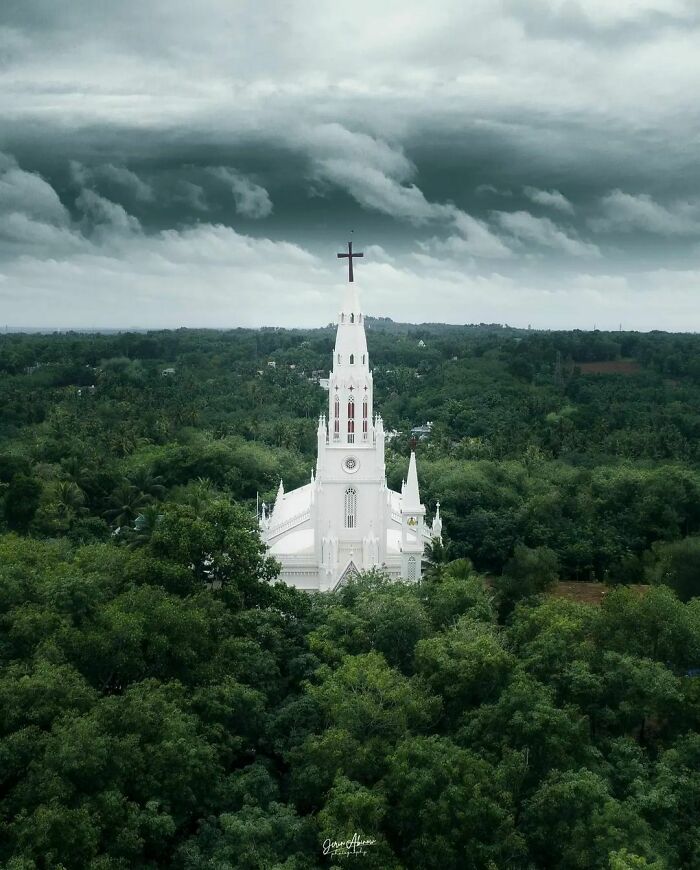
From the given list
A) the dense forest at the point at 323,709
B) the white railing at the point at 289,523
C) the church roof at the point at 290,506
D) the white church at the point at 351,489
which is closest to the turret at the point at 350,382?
the white church at the point at 351,489

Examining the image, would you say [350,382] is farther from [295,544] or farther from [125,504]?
[125,504]

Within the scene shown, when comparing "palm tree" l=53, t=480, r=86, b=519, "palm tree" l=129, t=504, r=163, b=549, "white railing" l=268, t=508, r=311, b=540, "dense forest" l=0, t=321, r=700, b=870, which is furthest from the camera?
"palm tree" l=53, t=480, r=86, b=519

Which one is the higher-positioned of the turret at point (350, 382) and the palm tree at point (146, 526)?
the turret at point (350, 382)

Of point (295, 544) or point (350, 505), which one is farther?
point (295, 544)

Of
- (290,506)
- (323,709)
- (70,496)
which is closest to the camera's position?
(323,709)

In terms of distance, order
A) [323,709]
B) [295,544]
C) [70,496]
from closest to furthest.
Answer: [323,709] < [295,544] < [70,496]

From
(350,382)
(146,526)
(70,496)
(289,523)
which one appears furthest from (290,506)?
(70,496)

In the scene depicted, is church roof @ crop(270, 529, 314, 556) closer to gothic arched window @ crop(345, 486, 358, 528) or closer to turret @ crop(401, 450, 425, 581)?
gothic arched window @ crop(345, 486, 358, 528)

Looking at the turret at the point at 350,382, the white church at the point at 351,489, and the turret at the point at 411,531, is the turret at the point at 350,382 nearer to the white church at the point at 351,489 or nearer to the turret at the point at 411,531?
the white church at the point at 351,489

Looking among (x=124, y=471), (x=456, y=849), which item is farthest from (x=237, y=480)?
(x=456, y=849)

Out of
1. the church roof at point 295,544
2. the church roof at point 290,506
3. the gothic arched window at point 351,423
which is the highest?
the gothic arched window at point 351,423

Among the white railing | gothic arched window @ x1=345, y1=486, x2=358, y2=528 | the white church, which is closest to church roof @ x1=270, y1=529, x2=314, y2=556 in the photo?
the white church

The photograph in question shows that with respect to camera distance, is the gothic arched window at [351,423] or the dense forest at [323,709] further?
the gothic arched window at [351,423]

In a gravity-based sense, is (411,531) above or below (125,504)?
above
